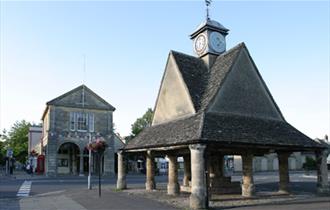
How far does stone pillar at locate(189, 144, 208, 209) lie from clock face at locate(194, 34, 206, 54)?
32.2 ft

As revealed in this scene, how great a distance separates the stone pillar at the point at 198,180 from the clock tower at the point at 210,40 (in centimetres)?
880

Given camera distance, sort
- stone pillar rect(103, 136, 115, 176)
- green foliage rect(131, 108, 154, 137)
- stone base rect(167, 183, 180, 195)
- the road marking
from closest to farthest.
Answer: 1. stone base rect(167, 183, 180, 195)
2. the road marking
3. stone pillar rect(103, 136, 115, 176)
4. green foliage rect(131, 108, 154, 137)

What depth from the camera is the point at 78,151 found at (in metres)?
50.5

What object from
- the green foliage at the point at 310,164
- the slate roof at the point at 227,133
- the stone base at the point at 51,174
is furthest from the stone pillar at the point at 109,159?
the green foliage at the point at 310,164

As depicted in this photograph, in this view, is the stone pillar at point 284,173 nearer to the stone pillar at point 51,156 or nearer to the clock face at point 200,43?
the clock face at point 200,43

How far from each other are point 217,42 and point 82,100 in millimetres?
29246

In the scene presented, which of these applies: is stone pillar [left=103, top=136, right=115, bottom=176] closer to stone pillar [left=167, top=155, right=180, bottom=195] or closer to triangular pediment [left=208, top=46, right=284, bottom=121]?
stone pillar [left=167, top=155, right=180, bottom=195]

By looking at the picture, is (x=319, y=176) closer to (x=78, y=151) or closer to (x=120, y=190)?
(x=120, y=190)

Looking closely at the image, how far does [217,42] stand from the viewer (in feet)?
79.4

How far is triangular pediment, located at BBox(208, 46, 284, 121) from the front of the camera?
19578 mm

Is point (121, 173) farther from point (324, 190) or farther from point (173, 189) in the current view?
point (324, 190)

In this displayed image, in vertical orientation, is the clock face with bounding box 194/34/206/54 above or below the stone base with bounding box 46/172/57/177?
above

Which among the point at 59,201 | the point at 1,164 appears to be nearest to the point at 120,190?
the point at 59,201

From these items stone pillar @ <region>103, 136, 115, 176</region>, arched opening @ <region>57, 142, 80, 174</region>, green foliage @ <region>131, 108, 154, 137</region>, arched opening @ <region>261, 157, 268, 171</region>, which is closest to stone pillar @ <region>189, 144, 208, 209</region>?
stone pillar @ <region>103, 136, 115, 176</region>
